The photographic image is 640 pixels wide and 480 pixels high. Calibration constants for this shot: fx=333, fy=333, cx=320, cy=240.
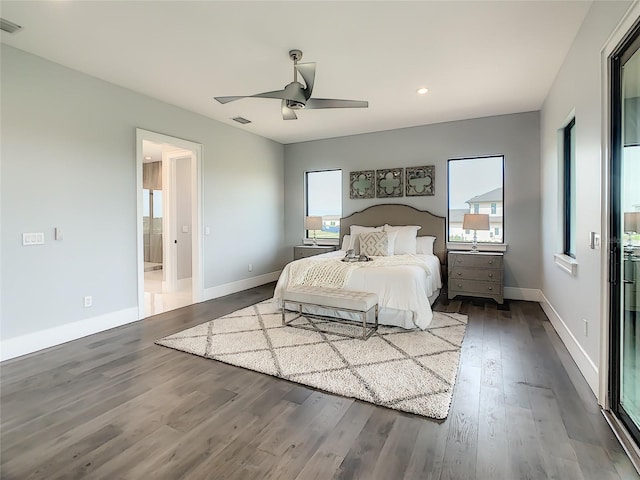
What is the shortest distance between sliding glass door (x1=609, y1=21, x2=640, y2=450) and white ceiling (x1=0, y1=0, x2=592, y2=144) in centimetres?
94

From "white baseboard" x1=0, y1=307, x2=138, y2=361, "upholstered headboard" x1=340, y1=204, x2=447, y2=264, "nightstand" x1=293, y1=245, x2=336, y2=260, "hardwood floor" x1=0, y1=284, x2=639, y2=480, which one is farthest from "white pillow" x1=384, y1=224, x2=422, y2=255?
"white baseboard" x1=0, y1=307, x2=138, y2=361

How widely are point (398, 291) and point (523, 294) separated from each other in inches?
109

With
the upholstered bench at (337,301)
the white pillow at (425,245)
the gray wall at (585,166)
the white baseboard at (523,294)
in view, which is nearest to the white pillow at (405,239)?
the white pillow at (425,245)

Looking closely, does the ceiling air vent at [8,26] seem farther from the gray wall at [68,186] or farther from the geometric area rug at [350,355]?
the geometric area rug at [350,355]

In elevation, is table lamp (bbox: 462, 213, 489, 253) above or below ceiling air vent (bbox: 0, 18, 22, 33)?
below

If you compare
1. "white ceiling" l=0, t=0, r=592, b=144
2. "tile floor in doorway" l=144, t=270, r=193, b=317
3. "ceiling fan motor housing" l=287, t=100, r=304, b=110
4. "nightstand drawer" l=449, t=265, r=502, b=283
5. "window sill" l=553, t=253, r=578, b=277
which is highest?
"white ceiling" l=0, t=0, r=592, b=144

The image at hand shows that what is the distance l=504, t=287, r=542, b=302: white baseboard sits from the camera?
5.08 m

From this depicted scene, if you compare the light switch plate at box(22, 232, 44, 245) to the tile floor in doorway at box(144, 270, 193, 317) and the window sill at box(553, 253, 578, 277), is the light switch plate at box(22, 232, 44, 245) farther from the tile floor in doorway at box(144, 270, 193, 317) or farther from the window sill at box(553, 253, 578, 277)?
the window sill at box(553, 253, 578, 277)

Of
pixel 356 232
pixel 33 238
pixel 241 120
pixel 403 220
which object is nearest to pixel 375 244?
pixel 356 232

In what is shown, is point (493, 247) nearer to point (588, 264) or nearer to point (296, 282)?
point (588, 264)

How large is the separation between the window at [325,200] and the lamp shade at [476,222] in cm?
244

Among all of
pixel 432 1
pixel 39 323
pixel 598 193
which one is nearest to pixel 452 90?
pixel 432 1

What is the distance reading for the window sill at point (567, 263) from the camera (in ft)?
9.78

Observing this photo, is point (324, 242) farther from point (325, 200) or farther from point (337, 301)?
point (337, 301)
